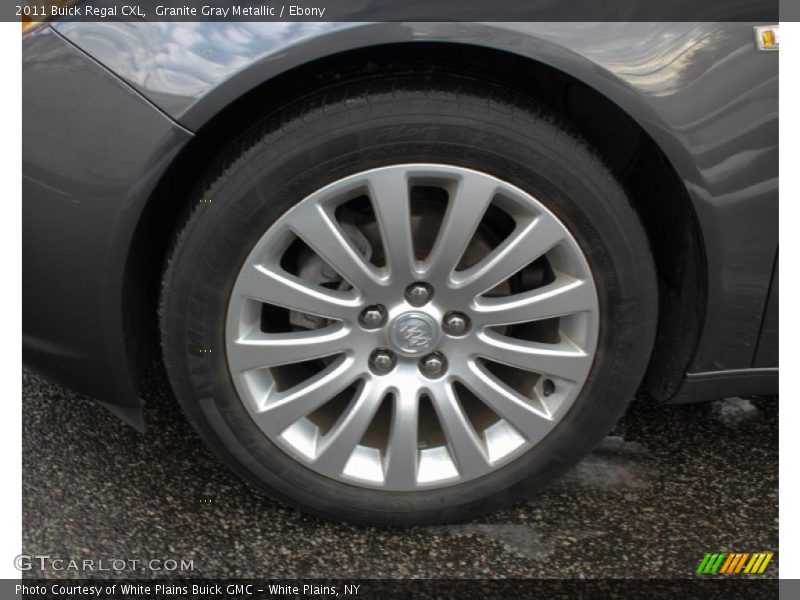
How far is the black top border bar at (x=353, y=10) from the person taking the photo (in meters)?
1.61

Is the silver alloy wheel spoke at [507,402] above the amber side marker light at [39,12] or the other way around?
the other way around

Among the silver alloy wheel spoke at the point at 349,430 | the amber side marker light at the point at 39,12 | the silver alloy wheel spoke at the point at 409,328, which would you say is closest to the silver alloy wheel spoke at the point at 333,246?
the silver alloy wheel spoke at the point at 409,328

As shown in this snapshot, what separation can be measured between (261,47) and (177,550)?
108 centimetres

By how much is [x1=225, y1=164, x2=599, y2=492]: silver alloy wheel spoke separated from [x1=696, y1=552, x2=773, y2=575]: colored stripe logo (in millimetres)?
465

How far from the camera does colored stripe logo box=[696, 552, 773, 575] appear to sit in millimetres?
1965

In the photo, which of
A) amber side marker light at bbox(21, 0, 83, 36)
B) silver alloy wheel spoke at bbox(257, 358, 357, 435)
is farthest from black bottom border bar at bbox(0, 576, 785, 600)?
amber side marker light at bbox(21, 0, 83, 36)

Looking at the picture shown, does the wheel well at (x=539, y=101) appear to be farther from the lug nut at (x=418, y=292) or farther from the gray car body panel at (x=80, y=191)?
the lug nut at (x=418, y=292)

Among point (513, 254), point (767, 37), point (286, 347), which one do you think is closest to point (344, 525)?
point (286, 347)

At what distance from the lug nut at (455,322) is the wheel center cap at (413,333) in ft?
Answer: 0.09

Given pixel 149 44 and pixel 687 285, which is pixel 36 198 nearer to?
pixel 149 44

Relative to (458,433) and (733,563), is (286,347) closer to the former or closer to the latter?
(458,433)

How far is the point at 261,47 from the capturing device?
5.28ft

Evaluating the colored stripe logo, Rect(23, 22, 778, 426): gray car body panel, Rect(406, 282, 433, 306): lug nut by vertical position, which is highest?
Rect(23, 22, 778, 426): gray car body panel

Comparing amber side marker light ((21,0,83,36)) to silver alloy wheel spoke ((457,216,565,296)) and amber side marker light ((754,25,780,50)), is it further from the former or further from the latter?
amber side marker light ((754,25,780,50))
